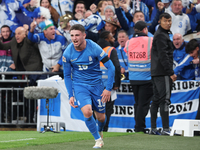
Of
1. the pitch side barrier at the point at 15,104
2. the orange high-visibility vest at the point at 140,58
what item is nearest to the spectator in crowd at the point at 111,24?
the pitch side barrier at the point at 15,104

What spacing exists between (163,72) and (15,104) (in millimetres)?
4617

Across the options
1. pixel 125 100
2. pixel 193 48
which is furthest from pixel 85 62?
pixel 193 48

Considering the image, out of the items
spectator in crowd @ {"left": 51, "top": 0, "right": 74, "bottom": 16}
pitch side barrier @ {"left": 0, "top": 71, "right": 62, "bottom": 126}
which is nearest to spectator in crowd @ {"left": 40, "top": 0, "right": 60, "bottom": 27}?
spectator in crowd @ {"left": 51, "top": 0, "right": 74, "bottom": 16}

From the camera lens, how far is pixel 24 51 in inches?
433

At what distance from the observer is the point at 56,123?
988 centimetres

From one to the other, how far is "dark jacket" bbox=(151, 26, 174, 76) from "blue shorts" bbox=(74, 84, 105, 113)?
2362mm

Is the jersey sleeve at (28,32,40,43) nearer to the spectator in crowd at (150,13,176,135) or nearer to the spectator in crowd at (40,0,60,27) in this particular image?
the spectator in crowd at (40,0,60,27)

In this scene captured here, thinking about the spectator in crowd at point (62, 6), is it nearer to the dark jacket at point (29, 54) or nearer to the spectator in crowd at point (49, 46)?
the spectator in crowd at point (49, 46)

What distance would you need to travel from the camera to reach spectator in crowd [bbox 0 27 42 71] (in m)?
11.0

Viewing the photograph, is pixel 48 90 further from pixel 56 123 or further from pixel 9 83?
pixel 9 83

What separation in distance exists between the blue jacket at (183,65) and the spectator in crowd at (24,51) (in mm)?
3967

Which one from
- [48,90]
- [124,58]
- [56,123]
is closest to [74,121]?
[56,123]

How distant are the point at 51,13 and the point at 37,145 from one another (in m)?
6.60

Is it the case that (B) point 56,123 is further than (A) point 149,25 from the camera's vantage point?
No
